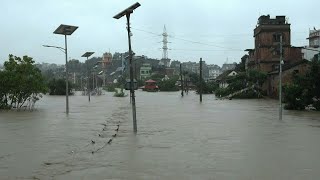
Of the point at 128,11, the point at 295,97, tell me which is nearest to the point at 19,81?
the point at 128,11

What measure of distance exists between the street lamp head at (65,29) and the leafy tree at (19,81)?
6353 mm

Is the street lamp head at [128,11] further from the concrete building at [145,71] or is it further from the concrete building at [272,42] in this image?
the concrete building at [145,71]

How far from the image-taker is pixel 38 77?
124ft

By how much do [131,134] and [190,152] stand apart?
229 inches

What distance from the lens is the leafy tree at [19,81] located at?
36562 millimetres

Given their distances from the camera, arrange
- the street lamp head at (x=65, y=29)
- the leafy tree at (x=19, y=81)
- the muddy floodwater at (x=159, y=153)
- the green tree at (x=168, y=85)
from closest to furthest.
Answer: the muddy floodwater at (x=159, y=153) → the street lamp head at (x=65, y=29) → the leafy tree at (x=19, y=81) → the green tree at (x=168, y=85)

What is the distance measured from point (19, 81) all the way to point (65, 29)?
23.5 feet

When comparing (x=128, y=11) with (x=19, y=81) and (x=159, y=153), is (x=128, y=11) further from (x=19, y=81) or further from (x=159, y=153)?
(x=19, y=81)

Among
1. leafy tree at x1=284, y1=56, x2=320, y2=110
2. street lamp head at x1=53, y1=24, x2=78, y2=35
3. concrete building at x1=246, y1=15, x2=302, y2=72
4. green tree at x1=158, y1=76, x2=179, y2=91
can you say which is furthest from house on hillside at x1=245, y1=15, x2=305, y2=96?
green tree at x1=158, y1=76, x2=179, y2=91

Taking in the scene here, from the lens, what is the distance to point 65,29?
3198 cm

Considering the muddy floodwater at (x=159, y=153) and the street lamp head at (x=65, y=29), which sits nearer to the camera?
the muddy floodwater at (x=159, y=153)

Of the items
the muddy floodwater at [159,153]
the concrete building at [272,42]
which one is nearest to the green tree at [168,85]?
the concrete building at [272,42]

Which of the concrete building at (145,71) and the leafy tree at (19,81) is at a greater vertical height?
the concrete building at (145,71)

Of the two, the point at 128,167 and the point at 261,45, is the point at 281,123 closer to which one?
the point at 128,167
